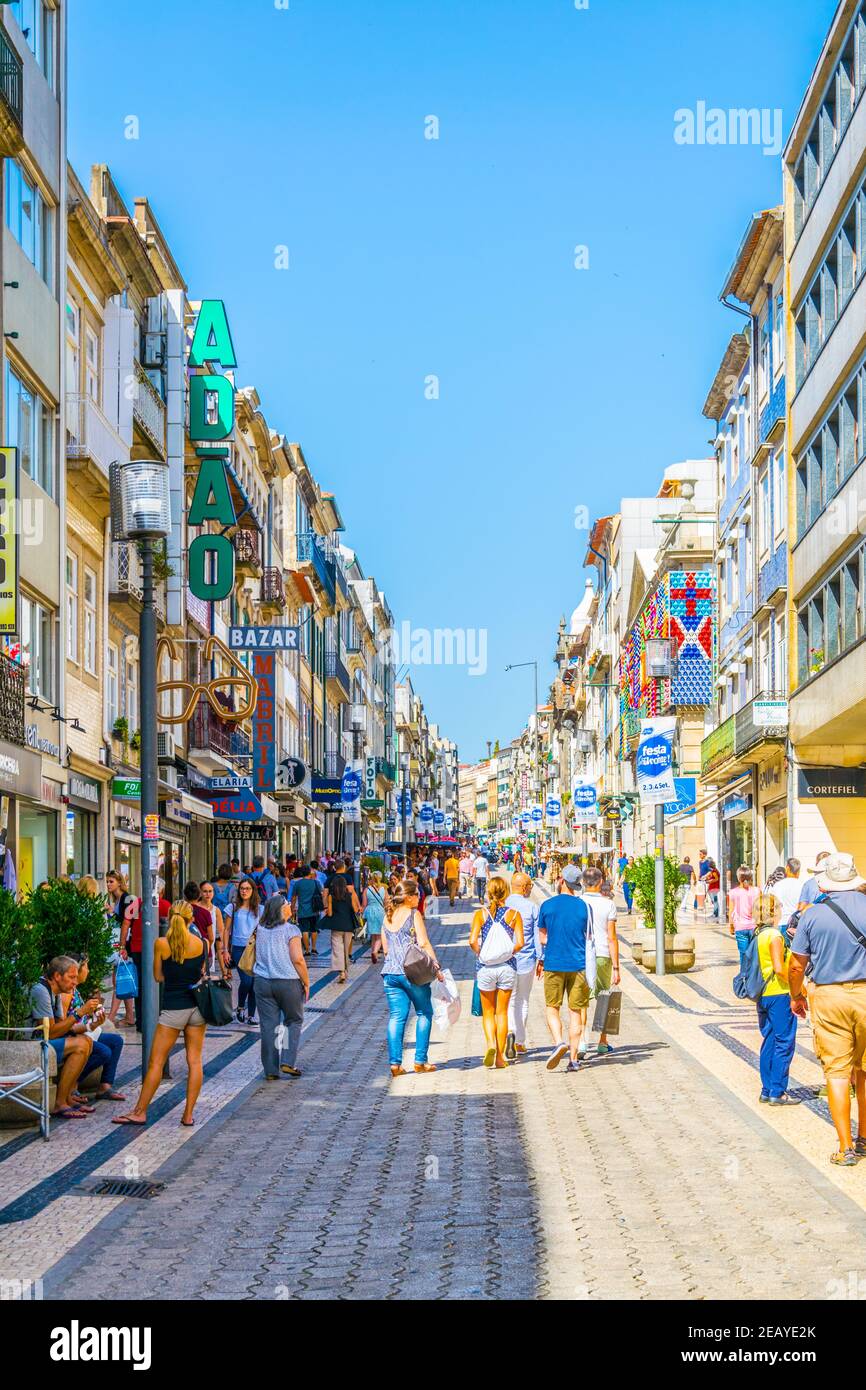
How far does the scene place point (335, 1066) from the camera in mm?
15820

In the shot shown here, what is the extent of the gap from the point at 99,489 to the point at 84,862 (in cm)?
583

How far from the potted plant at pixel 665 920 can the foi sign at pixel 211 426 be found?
10699 mm

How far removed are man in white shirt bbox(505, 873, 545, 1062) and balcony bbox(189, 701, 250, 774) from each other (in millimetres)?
19806

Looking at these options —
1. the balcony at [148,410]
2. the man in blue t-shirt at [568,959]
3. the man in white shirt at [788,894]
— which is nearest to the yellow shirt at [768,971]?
the man in blue t-shirt at [568,959]

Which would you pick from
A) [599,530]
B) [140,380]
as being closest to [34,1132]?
[140,380]

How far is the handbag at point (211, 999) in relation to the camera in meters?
12.4

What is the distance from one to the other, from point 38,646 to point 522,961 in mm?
10659

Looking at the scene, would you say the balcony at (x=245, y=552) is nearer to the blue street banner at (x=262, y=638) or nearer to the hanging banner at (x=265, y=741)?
the blue street banner at (x=262, y=638)

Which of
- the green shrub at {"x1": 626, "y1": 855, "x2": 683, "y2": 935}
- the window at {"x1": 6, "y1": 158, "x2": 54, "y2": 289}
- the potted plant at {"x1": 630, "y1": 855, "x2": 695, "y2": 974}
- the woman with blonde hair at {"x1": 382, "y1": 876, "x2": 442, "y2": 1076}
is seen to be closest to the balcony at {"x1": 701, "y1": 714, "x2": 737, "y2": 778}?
the green shrub at {"x1": 626, "y1": 855, "x2": 683, "y2": 935}

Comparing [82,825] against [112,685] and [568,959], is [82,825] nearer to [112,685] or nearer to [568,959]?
[112,685]
